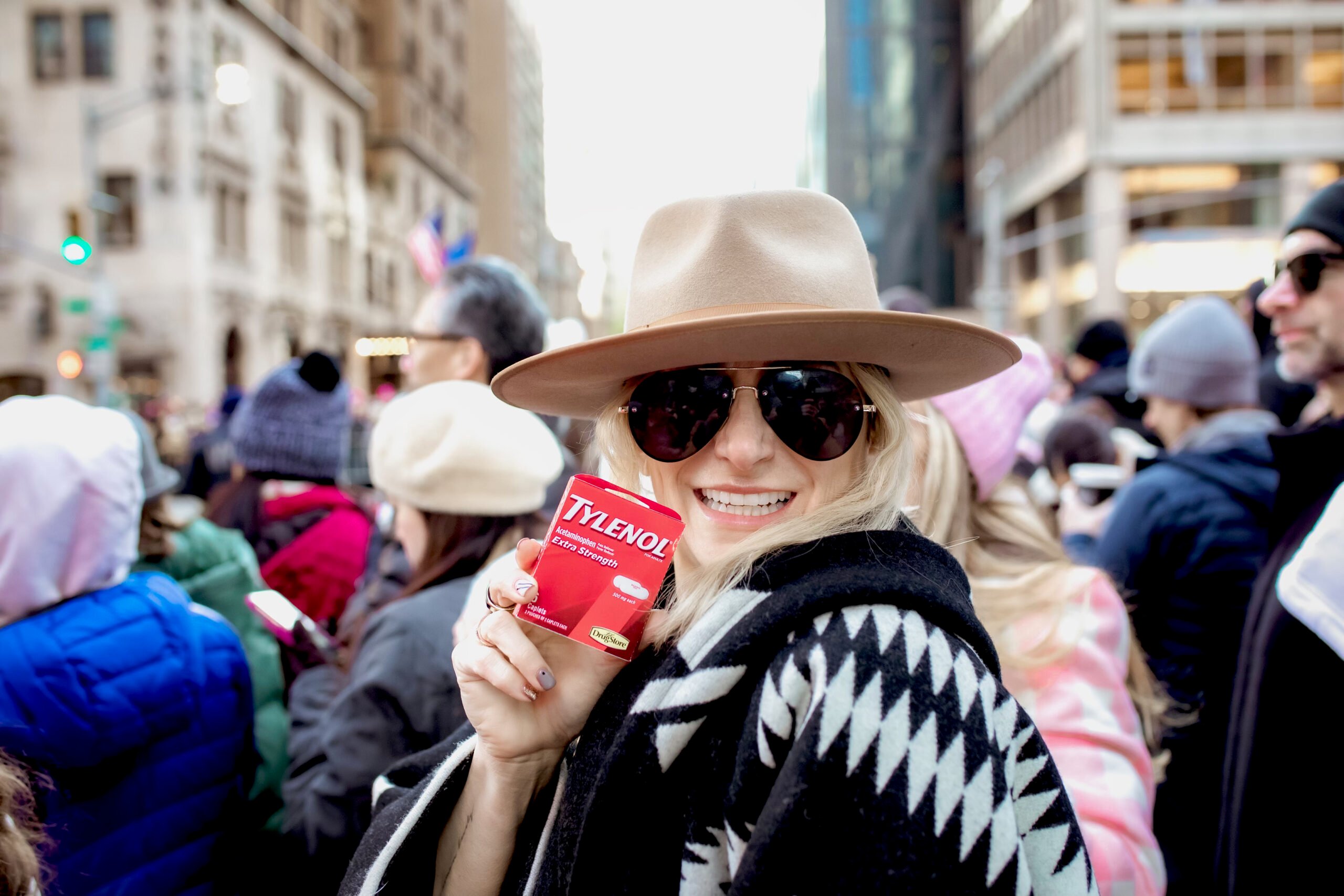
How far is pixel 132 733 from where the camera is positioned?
2143 millimetres

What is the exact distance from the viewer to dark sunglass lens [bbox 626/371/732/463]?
1.51 metres

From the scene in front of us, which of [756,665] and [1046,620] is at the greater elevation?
[756,665]

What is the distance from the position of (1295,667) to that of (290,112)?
115 ft

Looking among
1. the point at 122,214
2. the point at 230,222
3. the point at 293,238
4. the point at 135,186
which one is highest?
the point at 135,186

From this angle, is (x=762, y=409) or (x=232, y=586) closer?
(x=762, y=409)

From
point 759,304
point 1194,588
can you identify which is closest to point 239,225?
point 1194,588

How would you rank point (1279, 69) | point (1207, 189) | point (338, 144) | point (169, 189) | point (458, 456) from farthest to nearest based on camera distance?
point (338, 144) < point (1207, 189) < point (1279, 69) < point (169, 189) < point (458, 456)

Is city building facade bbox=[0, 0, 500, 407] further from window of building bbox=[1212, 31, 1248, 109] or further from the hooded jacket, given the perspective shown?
window of building bbox=[1212, 31, 1248, 109]

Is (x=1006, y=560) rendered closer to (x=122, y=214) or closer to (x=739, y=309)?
(x=739, y=309)

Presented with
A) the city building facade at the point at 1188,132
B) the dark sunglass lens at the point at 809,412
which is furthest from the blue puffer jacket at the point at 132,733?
the city building facade at the point at 1188,132

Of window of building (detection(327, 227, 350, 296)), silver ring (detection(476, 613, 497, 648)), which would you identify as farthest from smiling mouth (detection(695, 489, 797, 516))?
window of building (detection(327, 227, 350, 296))

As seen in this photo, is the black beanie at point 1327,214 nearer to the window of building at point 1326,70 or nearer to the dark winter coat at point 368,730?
the dark winter coat at point 368,730

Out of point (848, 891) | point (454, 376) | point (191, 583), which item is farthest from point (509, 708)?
point (454, 376)

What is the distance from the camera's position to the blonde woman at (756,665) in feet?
3.72
